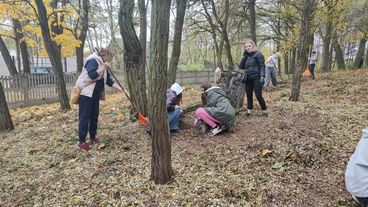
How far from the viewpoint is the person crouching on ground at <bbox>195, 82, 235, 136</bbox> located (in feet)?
15.5

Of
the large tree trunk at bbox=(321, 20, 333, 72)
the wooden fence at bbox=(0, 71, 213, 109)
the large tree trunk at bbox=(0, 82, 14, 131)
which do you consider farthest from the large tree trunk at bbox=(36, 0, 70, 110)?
the large tree trunk at bbox=(321, 20, 333, 72)

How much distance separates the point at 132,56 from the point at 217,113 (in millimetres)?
1786

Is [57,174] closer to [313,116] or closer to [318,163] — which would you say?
[318,163]

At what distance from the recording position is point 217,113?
15.4ft

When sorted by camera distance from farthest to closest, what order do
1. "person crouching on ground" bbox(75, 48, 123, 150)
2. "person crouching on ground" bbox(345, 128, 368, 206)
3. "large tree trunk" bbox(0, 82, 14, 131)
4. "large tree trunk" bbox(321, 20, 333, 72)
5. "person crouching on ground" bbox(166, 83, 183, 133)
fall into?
"large tree trunk" bbox(321, 20, 333, 72) → "large tree trunk" bbox(0, 82, 14, 131) → "person crouching on ground" bbox(166, 83, 183, 133) → "person crouching on ground" bbox(75, 48, 123, 150) → "person crouching on ground" bbox(345, 128, 368, 206)

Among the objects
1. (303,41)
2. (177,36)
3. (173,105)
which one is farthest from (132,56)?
(303,41)

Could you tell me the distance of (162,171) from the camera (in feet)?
11.1

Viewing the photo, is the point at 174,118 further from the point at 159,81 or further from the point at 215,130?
the point at 159,81

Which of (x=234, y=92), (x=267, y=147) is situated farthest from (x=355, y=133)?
(x=234, y=92)

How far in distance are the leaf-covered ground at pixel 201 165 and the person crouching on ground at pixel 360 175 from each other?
1.01 feet

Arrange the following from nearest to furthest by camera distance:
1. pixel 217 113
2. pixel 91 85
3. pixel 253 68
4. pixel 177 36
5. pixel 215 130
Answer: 1. pixel 91 85
2. pixel 217 113
3. pixel 215 130
4. pixel 253 68
5. pixel 177 36

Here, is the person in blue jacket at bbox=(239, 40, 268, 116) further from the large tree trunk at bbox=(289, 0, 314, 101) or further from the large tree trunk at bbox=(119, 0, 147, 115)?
the large tree trunk at bbox=(119, 0, 147, 115)

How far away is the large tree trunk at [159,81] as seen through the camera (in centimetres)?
282

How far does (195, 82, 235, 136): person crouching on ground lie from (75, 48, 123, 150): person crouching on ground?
167 centimetres
